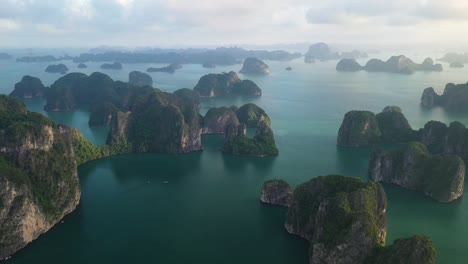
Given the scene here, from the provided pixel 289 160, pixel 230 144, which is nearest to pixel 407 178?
pixel 289 160

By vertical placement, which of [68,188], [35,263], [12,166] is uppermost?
[12,166]

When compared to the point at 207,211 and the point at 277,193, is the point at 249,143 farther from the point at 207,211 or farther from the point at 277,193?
the point at 207,211

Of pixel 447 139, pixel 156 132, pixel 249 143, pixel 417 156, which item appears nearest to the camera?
pixel 417 156

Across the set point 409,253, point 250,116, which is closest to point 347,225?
point 409,253

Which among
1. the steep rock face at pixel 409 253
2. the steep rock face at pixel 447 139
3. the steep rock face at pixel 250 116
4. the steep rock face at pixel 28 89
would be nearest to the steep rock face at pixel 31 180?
the steep rock face at pixel 409 253

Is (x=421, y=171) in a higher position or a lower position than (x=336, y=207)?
lower

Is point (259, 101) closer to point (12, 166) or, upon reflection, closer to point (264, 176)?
point (264, 176)
